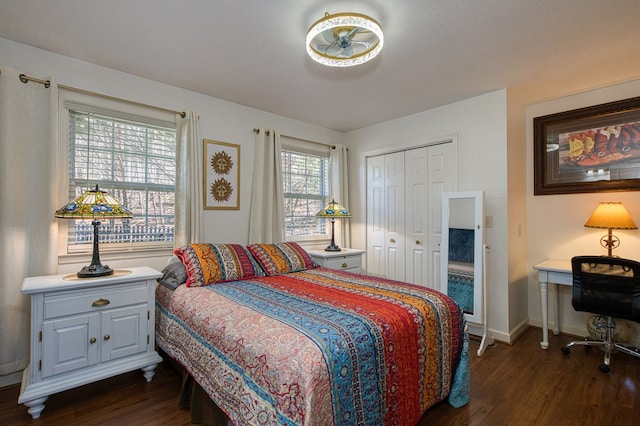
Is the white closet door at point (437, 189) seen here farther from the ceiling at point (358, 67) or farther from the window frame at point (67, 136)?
the window frame at point (67, 136)

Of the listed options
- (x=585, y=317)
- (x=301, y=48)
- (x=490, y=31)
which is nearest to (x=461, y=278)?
(x=585, y=317)

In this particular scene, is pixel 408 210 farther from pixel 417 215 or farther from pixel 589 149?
pixel 589 149

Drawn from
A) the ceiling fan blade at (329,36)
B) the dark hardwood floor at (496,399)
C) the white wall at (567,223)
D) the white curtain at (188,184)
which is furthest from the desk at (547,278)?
the white curtain at (188,184)

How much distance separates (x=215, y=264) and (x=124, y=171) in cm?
121

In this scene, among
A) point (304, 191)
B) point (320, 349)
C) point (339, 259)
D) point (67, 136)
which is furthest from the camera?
point (304, 191)

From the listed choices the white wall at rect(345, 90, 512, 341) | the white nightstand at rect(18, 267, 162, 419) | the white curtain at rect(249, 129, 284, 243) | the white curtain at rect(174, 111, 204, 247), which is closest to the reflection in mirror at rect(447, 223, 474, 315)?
the white wall at rect(345, 90, 512, 341)

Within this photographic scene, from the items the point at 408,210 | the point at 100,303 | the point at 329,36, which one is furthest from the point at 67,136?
the point at 408,210

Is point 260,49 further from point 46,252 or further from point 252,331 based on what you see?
point 46,252

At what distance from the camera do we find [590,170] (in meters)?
3.11

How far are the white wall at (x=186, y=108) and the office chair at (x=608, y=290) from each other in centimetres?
322

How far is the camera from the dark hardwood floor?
5.99ft

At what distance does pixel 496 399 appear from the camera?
6.70ft

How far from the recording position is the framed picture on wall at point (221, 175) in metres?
3.15

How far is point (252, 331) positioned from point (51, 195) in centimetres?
201
